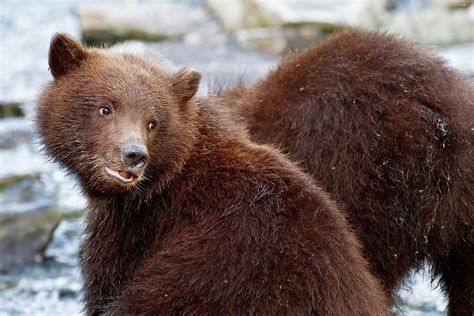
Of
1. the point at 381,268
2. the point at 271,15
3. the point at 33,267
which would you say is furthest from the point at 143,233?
the point at 271,15

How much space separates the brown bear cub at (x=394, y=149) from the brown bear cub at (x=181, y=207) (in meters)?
0.71

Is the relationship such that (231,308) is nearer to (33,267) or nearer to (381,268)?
(381,268)

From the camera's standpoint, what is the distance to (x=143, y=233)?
645 centimetres

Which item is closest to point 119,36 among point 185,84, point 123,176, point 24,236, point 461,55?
point 461,55

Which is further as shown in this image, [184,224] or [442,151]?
[442,151]

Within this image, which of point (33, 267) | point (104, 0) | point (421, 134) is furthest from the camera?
point (104, 0)

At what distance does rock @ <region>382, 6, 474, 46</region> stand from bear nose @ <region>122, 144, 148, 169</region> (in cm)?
1203

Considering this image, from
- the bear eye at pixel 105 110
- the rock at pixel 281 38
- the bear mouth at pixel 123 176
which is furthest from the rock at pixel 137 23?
the bear mouth at pixel 123 176

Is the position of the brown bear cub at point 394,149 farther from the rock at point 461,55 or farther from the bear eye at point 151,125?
the rock at point 461,55

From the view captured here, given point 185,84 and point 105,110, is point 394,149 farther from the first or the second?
point 105,110

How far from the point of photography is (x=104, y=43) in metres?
11.7

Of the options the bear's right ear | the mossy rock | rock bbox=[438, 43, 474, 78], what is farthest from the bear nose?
the mossy rock

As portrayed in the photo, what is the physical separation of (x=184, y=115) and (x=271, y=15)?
10953 millimetres

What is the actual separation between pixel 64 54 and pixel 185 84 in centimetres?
79
